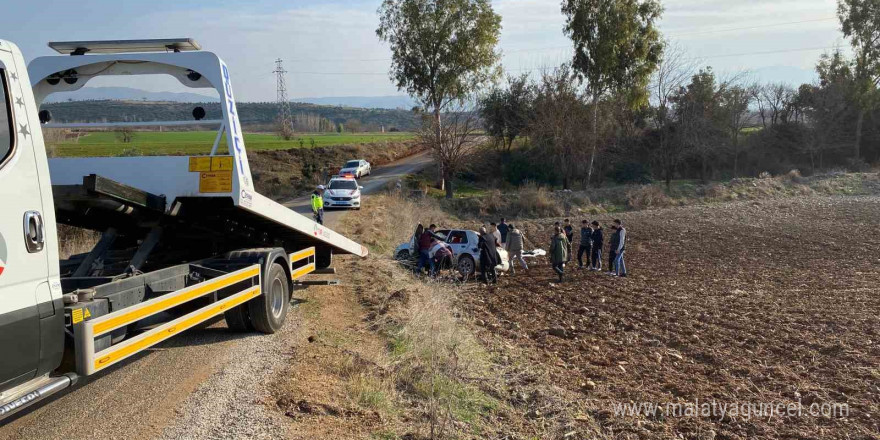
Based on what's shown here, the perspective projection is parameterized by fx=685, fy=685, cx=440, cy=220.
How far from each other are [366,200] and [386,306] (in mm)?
23057

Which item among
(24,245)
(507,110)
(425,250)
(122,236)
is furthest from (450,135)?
(24,245)

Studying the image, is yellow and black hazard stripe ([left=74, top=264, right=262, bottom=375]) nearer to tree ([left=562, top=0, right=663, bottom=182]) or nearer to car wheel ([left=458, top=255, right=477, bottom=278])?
car wheel ([left=458, top=255, right=477, bottom=278])

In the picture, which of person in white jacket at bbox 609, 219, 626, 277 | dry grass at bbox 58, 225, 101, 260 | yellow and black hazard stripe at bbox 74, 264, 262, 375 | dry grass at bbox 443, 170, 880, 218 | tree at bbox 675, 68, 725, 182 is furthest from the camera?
tree at bbox 675, 68, 725, 182

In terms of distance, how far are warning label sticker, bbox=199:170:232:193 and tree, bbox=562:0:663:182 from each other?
122 feet

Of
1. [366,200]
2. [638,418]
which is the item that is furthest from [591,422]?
[366,200]

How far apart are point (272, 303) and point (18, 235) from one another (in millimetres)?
4306

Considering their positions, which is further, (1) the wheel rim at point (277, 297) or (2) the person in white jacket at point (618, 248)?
(2) the person in white jacket at point (618, 248)

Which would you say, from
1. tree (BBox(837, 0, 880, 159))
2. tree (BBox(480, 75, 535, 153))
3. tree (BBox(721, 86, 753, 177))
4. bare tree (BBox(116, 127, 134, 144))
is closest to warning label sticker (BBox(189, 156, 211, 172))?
bare tree (BBox(116, 127, 134, 144))

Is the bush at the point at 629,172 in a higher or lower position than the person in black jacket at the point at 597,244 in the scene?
higher

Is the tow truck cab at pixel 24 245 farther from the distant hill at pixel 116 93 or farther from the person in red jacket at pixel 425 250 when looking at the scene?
the person in red jacket at pixel 425 250

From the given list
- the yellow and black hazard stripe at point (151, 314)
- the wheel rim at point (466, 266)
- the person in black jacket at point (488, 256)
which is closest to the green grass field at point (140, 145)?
the yellow and black hazard stripe at point (151, 314)

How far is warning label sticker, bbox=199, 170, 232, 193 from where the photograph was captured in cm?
696

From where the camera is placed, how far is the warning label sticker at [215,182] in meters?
6.96

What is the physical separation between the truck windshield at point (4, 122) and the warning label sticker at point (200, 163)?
2.49m
